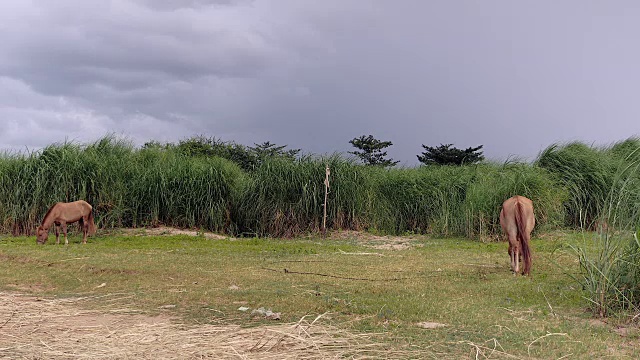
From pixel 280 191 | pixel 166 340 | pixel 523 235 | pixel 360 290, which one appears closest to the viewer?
pixel 166 340

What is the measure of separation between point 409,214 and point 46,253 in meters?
12.3

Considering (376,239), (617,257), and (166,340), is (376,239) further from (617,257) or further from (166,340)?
(166,340)

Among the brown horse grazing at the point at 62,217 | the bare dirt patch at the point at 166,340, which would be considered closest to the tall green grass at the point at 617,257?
the bare dirt patch at the point at 166,340

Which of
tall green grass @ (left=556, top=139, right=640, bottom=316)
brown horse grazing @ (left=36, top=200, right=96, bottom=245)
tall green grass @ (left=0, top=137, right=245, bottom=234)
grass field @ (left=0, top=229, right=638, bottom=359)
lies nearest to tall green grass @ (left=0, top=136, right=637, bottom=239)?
tall green grass @ (left=0, top=137, right=245, bottom=234)

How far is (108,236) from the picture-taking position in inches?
671

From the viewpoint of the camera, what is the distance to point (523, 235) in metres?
9.09

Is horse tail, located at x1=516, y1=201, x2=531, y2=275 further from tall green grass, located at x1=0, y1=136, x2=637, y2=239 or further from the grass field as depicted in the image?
tall green grass, located at x1=0, y1=136, x2=637, y2=239

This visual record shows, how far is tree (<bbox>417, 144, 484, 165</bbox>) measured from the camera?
117 ft

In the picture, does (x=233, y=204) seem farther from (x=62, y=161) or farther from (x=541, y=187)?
(x=541, y=187)

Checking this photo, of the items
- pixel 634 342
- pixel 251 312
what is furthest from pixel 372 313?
pixel 634 342

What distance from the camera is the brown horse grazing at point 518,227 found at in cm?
912

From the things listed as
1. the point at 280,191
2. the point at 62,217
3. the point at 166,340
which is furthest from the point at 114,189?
the point at 166,340

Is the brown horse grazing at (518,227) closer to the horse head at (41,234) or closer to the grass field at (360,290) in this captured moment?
the grass field at (360,290)

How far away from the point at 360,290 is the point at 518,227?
2792mm
